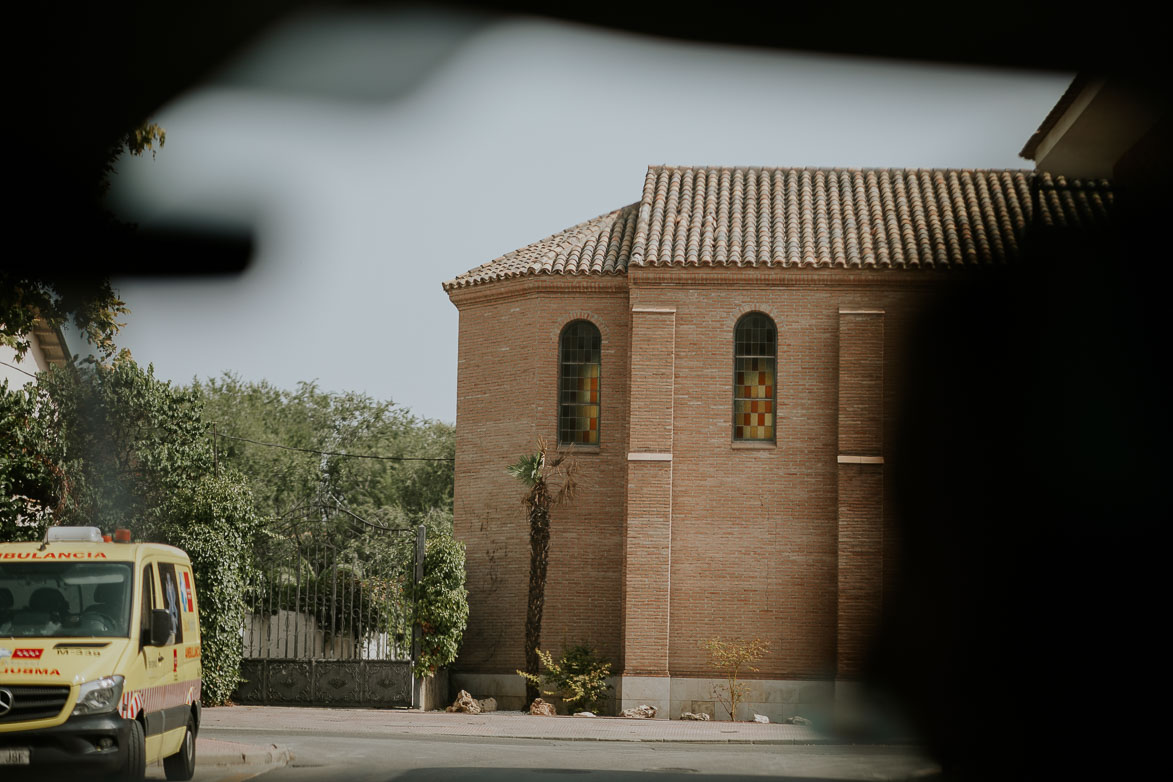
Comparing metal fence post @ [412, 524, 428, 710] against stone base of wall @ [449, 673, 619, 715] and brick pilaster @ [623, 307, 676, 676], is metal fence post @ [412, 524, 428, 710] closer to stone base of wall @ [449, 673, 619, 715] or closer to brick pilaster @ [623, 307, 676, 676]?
stone base of wall @ [449, 673, 619, 715]

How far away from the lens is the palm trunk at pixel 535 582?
26.3 meters

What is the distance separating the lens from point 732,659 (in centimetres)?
2548

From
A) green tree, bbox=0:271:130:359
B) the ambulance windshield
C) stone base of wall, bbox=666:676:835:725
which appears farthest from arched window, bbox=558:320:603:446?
green tree, bbox=0:271:130:359

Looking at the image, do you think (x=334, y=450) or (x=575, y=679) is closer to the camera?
(x=575, y=679)

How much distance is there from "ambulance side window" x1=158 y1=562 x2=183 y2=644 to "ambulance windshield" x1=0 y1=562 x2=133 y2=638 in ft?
2.52

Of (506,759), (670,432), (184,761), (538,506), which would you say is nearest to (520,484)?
(538,506)

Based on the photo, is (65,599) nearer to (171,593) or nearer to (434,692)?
(171,593)

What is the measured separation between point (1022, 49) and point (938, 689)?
1.50 meters

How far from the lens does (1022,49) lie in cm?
236

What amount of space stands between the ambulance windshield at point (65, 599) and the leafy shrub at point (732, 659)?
16.6 m

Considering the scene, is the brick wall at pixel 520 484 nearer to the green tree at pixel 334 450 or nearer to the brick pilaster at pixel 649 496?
the brick pilaster at pixel 649 496

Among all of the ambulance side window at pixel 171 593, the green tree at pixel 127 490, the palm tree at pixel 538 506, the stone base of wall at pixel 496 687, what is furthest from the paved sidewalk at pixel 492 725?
the ambulance side window at pixel 171 593

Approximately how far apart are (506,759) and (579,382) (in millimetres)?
13417

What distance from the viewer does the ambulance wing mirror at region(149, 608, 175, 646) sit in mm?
10344
